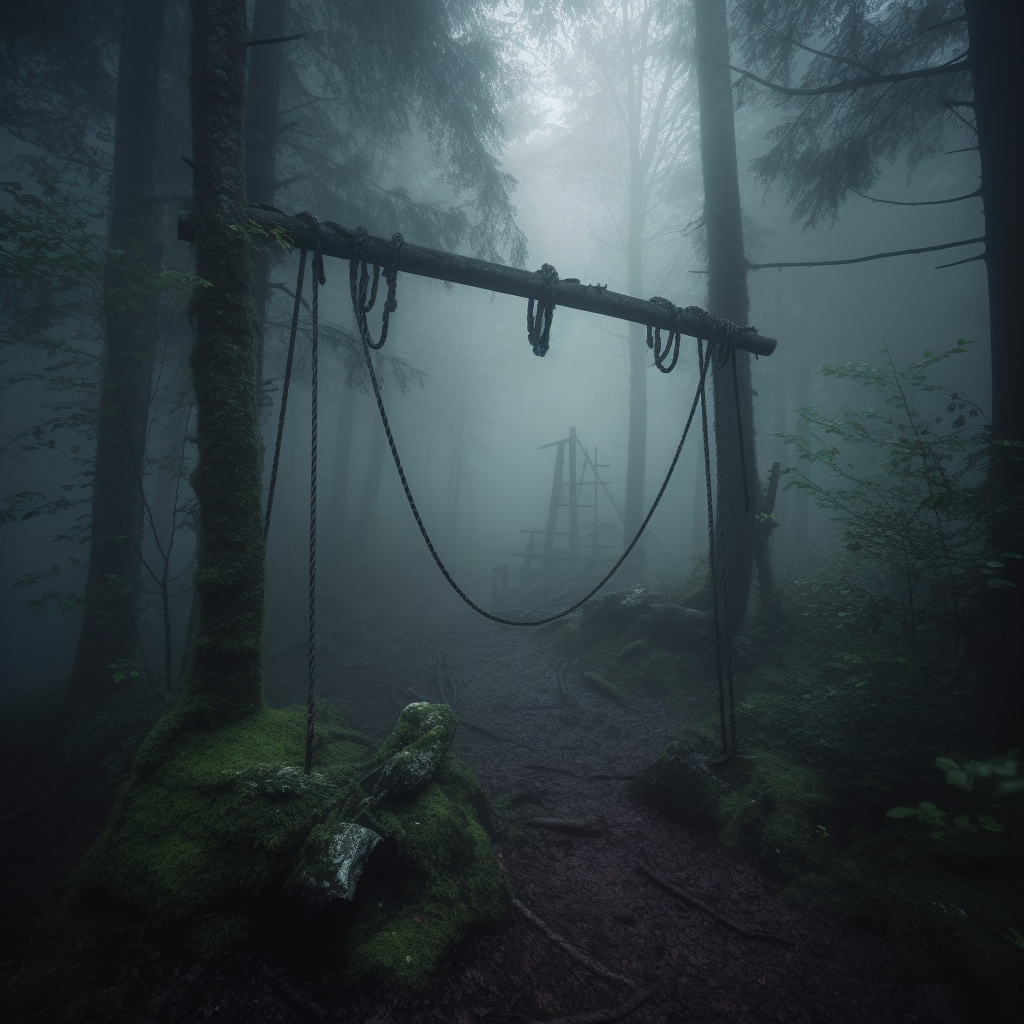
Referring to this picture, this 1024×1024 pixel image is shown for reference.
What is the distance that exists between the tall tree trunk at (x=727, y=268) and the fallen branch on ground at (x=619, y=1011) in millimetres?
5246

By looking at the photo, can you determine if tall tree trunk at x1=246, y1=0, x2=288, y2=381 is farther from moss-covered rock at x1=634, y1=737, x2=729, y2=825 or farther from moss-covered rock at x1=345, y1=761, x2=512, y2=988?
moss-covered rock at x1=634, y1=737, x2=729, y2=825

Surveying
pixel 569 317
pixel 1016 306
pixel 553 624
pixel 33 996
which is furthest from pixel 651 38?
pixel 33 996

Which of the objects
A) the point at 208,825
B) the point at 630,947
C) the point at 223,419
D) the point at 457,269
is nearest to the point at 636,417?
the point at 457,269

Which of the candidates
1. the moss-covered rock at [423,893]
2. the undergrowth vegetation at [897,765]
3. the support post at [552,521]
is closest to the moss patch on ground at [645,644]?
the undergrowth vegetation at [897,765]

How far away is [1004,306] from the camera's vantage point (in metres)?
4.27

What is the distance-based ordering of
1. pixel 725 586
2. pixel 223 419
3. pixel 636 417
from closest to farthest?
pixel 223 419
pixel 725 586
pixel 636 417

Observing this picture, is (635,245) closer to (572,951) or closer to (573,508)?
(573,508)

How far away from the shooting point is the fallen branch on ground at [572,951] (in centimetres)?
247

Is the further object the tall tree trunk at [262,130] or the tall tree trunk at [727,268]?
the tall tree trunk at [727,268]

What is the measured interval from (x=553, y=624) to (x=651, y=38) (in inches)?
707

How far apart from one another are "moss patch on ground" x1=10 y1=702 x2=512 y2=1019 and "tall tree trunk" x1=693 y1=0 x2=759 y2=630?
5569 mm

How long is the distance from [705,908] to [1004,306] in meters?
5.96

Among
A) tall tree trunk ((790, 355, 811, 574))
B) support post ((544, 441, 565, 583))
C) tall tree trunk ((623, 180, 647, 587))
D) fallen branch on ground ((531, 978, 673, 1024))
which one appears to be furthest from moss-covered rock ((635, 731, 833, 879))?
support post ((544, 441, 565, 583))

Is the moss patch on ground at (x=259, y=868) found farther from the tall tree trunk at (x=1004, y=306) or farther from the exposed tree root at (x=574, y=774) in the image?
the tall tree trunk at (x=1004, y=306)
